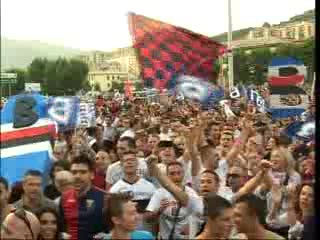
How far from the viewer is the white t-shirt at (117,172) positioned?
4.23 metres

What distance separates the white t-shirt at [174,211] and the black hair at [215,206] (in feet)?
0.60

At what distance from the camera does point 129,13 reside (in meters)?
4.24

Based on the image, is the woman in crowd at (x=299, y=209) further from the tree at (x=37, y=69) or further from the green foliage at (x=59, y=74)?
the tree at (x=37, y=69)

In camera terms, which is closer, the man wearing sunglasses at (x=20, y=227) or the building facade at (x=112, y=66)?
the man wearing sunglasses at (x=20, y=227)

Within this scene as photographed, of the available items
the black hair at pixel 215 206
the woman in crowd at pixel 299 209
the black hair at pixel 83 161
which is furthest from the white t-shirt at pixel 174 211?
the woman in crowd at pixel 299 209

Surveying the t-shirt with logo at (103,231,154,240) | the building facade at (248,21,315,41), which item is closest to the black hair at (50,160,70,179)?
the t-shirt with logo at (103,231,154,240)

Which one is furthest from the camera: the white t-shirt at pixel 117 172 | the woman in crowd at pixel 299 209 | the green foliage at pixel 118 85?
the green foliage at pixel 118 85

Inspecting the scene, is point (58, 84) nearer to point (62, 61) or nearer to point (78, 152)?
point (62, 61)

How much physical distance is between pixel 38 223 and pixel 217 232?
943 mm

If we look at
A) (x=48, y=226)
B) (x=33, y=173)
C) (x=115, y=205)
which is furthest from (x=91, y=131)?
(x=115, y=205)

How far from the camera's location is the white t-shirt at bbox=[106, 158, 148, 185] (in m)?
4.23

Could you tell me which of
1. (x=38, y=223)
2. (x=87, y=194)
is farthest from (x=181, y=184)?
(x=38, y=223)

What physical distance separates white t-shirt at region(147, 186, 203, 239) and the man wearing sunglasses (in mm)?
673

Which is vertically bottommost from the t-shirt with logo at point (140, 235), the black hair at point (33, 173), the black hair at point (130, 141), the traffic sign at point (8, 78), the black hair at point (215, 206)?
the t-shirt with logo at point (140, 235)
